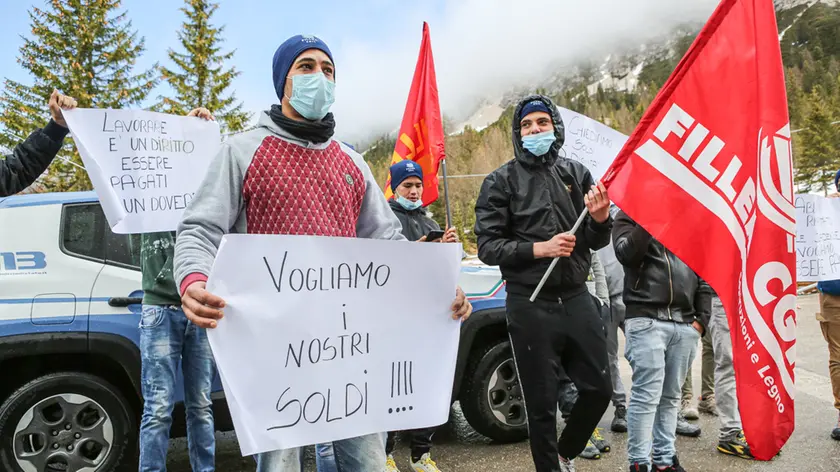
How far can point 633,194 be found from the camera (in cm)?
233

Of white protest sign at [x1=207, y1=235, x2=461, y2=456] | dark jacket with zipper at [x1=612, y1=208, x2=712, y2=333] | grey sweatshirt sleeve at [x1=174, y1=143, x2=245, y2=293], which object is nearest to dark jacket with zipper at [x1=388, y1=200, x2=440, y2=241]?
dark jacket with zipper at [x1=612, y1=208, x2=712, y2=333]

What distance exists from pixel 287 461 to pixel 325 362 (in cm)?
36

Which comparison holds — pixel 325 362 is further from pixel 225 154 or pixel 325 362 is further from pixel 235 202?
pixel 225 154

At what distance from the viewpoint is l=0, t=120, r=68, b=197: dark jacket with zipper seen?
9.22ft

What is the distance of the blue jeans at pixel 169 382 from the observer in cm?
290

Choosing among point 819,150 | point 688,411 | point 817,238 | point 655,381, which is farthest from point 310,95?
point 819,150

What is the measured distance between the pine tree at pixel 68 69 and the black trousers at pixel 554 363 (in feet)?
72.7

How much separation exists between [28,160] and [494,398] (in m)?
3.24

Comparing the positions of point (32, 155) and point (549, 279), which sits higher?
point (32, 155)

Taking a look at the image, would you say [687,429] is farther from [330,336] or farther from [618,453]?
[330,336]

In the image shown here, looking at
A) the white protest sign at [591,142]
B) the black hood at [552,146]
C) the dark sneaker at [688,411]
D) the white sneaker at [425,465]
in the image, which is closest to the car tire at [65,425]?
the white sneaker at [425,465]

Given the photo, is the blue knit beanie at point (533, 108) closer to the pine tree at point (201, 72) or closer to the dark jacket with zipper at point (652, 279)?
the dark jacket with zipper at point (652, 279)

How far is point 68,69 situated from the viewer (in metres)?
22.1

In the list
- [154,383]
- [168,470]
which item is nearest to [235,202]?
[154,383]
